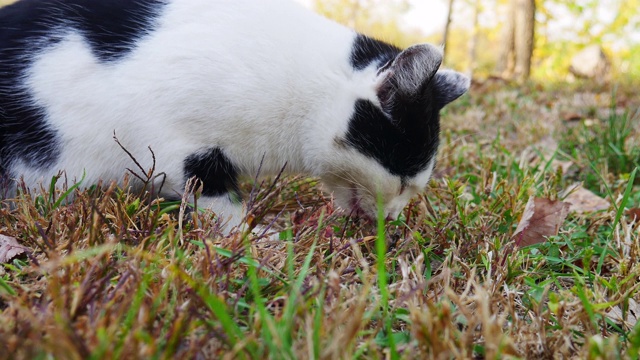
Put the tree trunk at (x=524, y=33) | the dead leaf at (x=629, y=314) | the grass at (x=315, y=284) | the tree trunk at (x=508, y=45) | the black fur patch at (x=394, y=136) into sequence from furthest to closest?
the tree trunk at (x=508, y=45), the tree trunk at (x=524, y=33), the black fur patch at (x=394, y=136), the dead leaf at (x=629, y=314), the grass at (x=315, y=284)

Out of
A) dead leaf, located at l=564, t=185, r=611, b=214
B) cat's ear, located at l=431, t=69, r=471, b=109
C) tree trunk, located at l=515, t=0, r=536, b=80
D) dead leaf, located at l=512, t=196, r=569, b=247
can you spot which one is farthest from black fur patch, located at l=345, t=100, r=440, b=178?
tree trunk, located at l=515, t=0, r=536, b=80

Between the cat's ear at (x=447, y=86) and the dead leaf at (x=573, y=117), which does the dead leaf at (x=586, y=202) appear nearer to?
the cat's ear at (x=447, y=86)

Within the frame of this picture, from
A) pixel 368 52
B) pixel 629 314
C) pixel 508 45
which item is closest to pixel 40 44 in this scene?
pixel 368 52

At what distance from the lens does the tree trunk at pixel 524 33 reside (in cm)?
732

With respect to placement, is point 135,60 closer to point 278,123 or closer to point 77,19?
point 77,19

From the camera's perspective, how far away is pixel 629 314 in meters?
1.17

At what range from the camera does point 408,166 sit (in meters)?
1.66

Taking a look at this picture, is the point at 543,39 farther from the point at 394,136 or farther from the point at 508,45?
the point at 394,136

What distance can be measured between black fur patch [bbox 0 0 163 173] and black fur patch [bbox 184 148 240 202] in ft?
1.24

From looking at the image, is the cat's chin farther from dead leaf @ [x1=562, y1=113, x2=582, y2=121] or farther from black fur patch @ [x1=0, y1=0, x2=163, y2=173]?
dead leaf @ [x1=562, y1=113, x2=582, y2=121]

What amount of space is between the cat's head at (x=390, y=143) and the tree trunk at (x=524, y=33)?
20.3 ft

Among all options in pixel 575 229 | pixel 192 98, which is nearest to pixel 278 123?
pixel 192 98

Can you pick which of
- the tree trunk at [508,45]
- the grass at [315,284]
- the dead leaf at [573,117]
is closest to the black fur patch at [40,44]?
the grass at [315,284]

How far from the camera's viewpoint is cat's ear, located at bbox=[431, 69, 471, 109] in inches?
70.3
